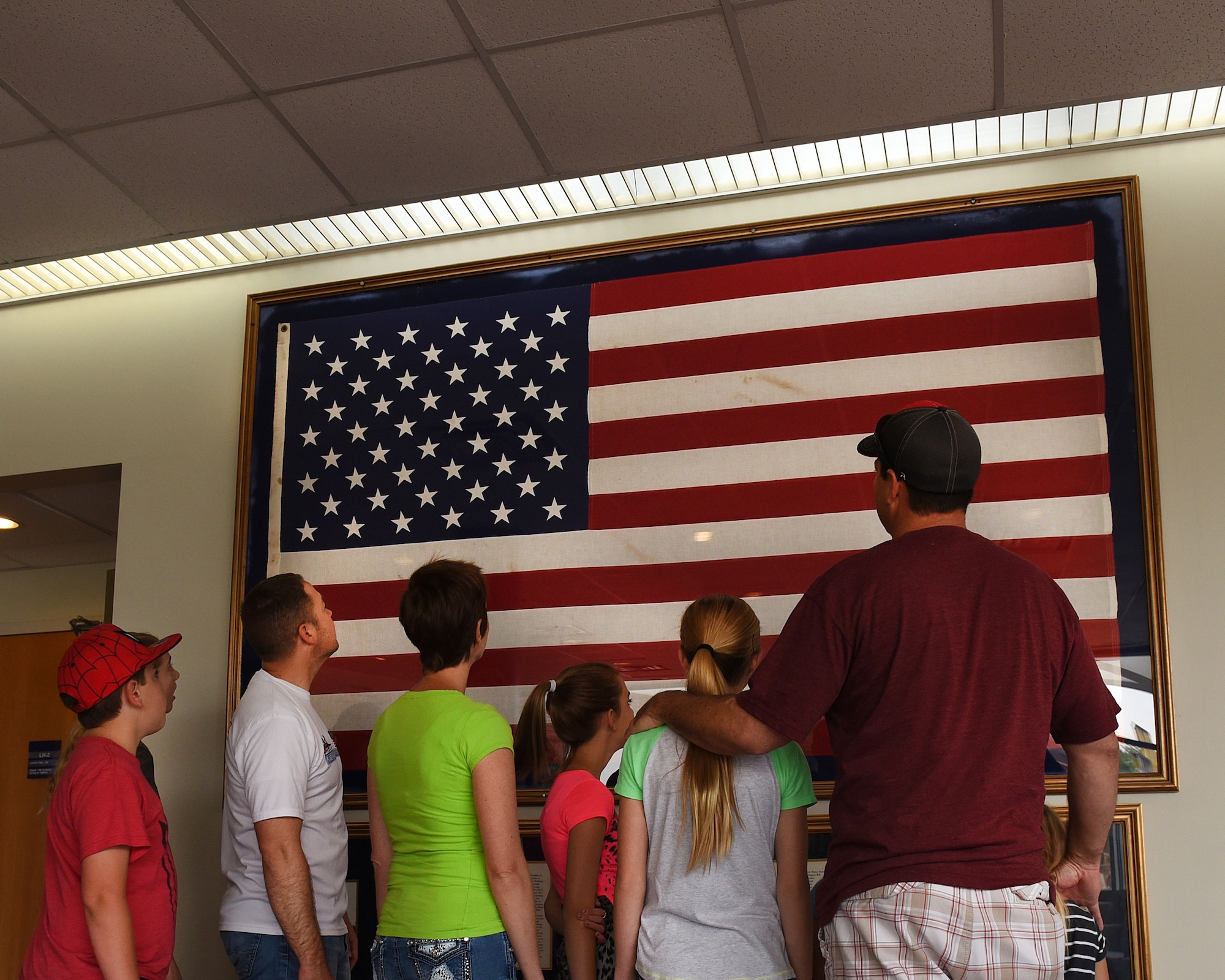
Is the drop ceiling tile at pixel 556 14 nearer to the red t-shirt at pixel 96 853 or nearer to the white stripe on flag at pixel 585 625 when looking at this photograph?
the white stripe on flag at pixel 585 625

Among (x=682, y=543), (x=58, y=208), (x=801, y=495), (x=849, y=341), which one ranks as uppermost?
(x=58, y=208)

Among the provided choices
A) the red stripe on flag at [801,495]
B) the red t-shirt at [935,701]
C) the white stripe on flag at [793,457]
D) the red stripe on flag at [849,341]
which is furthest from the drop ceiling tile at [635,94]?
the red t-shirt at [935,701]

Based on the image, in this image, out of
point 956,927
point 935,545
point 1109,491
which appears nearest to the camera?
point 956,927

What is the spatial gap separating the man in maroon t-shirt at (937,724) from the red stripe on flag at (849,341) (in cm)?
148

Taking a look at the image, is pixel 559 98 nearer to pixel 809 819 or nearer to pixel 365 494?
→ pixel 365 494

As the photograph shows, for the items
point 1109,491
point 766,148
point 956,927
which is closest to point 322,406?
point 766,148

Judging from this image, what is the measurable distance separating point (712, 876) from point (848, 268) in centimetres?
210

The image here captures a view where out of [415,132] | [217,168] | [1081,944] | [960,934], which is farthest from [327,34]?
[1081,944]

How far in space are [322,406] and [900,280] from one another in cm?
207

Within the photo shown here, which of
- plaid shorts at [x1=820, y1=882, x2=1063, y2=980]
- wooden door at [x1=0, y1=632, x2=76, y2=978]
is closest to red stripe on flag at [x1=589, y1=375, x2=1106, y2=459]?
plaid shorts at [x1=820, y1=882, x2=1063, y2=980]

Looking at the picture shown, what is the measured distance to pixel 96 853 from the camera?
2309mm

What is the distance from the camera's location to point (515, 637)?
11.7 ft

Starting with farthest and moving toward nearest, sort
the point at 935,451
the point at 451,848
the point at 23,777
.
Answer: the point at 23,777 < the point at 451,848 < the point at 935,451

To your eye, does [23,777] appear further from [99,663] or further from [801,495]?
[801,495]
